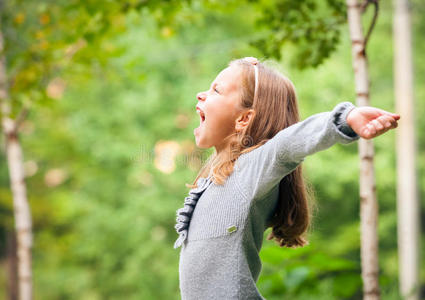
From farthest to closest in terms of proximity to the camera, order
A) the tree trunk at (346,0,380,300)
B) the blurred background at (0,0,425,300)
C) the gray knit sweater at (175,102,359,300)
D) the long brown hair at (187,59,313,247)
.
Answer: the blurred background at (0,0,425,300) → the tree trunk at (346,0,380,300) → the long brown hair at (187,59,313,247) → the gray knit sweater at (175,102,359,300)

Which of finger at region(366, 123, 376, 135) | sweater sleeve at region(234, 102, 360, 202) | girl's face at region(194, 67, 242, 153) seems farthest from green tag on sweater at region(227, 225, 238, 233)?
finger at region(366, 123, 376, 135)

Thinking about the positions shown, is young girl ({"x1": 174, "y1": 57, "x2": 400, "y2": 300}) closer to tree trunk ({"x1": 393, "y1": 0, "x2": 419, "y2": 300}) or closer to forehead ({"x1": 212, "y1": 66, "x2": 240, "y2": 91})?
forehead ({"x1": 212, "y1": 66, "x2": 240, "y2": 91})

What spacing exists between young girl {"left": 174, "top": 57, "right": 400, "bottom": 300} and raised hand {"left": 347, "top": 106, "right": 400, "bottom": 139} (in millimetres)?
217

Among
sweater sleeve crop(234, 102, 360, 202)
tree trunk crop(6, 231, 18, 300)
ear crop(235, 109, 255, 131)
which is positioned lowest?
tree trunk crop(6, 231, 18, 300)

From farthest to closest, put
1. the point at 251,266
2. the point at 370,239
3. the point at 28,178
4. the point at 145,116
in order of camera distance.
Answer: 1. the point at 28,178
2. the point at 145,116
3. the point at 370,239
4. the point at 251,266

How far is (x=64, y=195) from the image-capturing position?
41.2ft

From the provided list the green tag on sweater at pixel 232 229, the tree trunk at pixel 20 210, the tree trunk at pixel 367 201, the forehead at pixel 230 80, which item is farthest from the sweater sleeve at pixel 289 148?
the tree trunk at pixel 20 210

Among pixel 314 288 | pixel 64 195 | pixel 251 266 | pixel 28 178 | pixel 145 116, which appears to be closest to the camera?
pixel 251 266

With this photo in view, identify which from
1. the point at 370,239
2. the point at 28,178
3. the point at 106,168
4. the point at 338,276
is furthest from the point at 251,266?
the point at 28,178

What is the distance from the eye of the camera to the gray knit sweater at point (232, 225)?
1512 millimetres

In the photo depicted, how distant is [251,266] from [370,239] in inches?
34.7

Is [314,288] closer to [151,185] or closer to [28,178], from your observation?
[151,185]

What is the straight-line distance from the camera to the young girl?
1.57 metres

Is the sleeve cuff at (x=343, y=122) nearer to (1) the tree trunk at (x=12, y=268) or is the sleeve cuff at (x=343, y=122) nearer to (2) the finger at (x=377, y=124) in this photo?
(2) the finger at (x=377, y=124)
